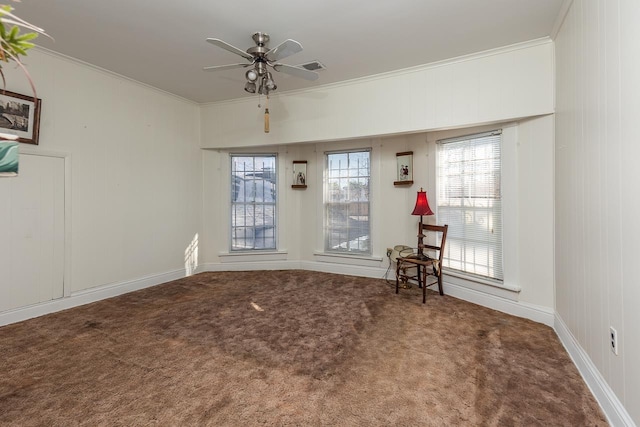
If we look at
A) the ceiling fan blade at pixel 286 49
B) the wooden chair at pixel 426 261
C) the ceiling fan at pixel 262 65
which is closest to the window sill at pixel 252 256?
the wooden chair at pixel 426 261

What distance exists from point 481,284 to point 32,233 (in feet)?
16.7

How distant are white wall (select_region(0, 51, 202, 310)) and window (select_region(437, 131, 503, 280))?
4.03m

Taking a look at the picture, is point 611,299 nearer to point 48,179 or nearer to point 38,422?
point 38,422

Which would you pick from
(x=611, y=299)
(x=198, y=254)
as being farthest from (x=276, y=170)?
(x=611, y=299)

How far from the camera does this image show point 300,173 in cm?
517

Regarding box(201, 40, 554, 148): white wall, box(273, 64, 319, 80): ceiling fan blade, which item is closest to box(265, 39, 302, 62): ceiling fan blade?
box(273, 64, 319, 80): ceiling fan blade

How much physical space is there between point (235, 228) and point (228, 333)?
8.96 ft

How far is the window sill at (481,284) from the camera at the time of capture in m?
3.16

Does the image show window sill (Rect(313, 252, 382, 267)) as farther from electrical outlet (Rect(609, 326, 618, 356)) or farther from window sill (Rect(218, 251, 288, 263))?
electrical outlet (Rect(609, 326, 618, 356))

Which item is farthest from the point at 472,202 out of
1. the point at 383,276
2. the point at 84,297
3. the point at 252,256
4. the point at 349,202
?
the point at 84,297

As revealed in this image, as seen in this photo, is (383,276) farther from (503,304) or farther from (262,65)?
(262,65)

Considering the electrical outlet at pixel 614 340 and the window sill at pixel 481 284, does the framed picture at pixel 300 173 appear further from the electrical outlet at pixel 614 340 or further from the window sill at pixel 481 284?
the electrical outlet at pixel 614 340

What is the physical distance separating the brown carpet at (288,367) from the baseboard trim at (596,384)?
6 cm

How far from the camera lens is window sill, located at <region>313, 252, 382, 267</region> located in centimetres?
468
